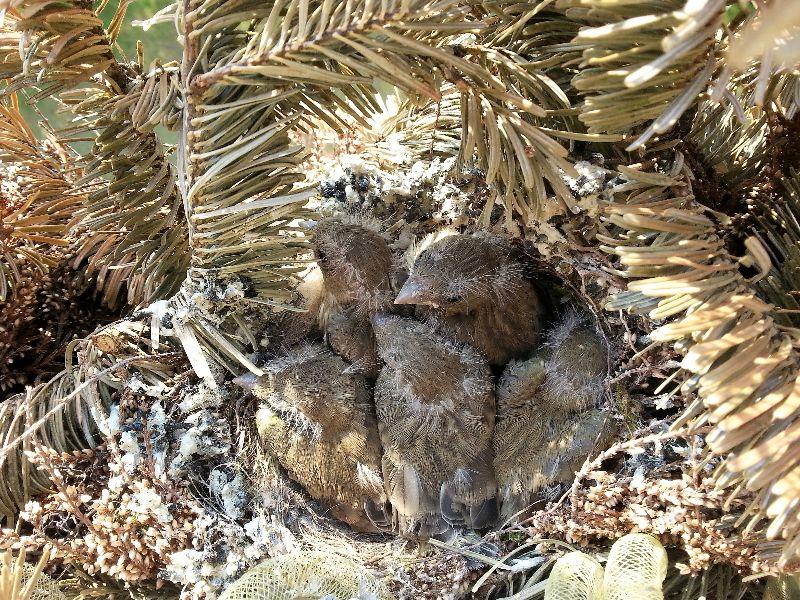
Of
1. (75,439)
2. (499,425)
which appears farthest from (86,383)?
(499,425)

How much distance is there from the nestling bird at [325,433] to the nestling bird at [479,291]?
7.0 inches

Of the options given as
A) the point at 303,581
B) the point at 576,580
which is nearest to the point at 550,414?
the point at 576,580

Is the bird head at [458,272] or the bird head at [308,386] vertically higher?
the bird head at [458,272]

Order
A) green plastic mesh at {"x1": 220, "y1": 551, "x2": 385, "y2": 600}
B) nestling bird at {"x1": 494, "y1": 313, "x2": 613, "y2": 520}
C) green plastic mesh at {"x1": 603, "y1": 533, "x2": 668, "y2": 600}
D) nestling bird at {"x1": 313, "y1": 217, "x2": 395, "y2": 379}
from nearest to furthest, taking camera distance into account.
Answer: green plastic mesh at {"x1": 603, "y1": 533, "x2": 668, "y2": 600}
green plastic mesh at {"x1": 220, "y1": 551, "x2": 385, "y2": 600}
nestling bird at {"x1": 494, "y1": 313, "x2": 613, "y2": 520}
nestling bird at {"x1": 313, "y1": 217, "x2": 395, "y2": 379}

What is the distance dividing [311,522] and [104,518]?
0.98 feet

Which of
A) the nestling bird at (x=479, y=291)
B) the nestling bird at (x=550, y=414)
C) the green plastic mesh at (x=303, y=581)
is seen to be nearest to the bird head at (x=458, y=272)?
the nestling bird at (x=479, y=291)

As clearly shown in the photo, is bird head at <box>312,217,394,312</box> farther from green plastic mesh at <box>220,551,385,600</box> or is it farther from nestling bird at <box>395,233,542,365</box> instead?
green plastic mesh at <box>220,551,385,600</box>

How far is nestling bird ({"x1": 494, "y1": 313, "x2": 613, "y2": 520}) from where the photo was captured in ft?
2.98

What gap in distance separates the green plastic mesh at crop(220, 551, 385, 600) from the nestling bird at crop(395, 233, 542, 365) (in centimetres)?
38

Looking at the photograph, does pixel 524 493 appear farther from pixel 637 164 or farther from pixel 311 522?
pixel 637 164

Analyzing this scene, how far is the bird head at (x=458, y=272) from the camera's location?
98 cm

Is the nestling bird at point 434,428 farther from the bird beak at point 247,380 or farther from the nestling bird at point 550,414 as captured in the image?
the bird beak at point 247,380

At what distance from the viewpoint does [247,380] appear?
93 cm

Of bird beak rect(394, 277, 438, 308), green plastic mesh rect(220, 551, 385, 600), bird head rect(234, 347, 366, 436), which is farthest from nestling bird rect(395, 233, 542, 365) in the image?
green plastic mesh rect(220, 551, 385, 600)
